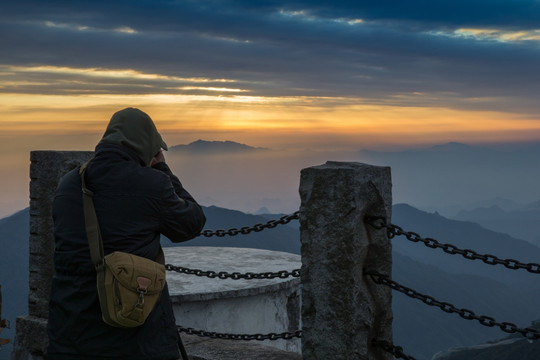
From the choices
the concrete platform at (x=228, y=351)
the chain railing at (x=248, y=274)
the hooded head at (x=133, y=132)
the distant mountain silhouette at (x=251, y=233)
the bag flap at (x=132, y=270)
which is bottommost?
the distant mountain silhouette at (x=251, y=233)

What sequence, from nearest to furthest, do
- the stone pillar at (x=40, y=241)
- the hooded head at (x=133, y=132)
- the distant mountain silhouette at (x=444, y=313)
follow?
1. the hooded head at (x=133, y=132)
2. the stone pillar at (x=40, y=241)
3. the distant mountain silhouette at (x=444, y=313)

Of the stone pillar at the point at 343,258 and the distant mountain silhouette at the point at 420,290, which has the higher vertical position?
the stone pillar at the point at 343,258

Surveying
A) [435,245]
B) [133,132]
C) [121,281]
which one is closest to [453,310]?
[435,245]

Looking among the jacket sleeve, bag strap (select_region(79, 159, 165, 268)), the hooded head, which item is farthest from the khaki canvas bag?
the hooded head

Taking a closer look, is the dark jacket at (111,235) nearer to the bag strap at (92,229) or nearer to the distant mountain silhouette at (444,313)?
the bag strap at (92,229)

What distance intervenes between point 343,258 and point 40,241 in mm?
3118

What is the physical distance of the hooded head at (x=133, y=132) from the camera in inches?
145

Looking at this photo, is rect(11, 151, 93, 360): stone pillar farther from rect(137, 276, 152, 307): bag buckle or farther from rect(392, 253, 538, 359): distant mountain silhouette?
rect(392, 253, 538, 359): distant mountain silhouette

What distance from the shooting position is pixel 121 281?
343 centimetres

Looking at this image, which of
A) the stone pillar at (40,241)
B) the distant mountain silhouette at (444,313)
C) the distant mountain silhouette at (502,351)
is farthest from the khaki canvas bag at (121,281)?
the distant mountain silhouette at (444,313)

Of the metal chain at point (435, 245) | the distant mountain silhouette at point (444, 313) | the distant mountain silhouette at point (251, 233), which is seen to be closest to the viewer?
the metal chain at point (435, 245)

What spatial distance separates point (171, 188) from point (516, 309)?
542 ft

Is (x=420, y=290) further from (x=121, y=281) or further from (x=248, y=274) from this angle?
(x=121, y=281)

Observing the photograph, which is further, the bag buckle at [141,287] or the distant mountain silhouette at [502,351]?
the distant mountain silhouette at [502,351]
